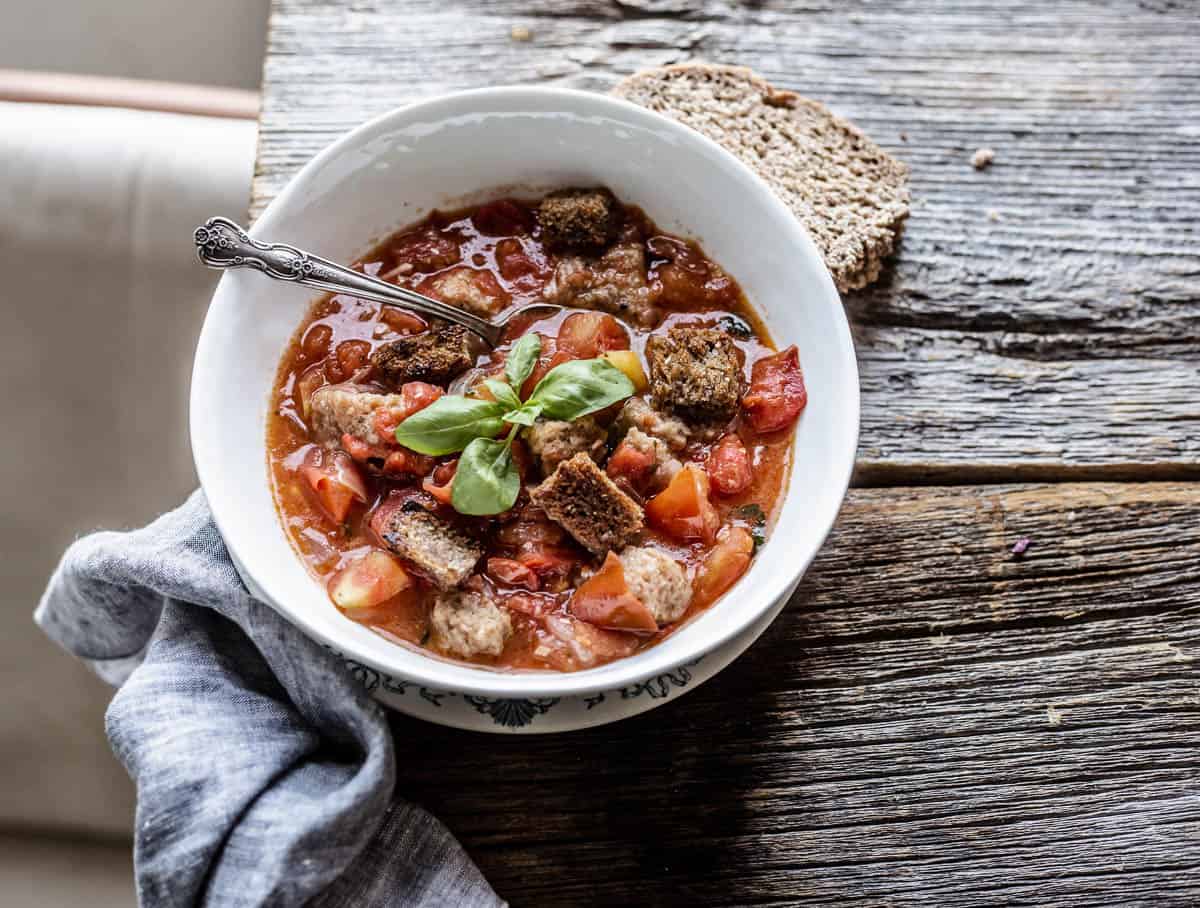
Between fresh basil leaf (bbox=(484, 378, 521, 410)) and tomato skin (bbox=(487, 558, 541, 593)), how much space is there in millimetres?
494

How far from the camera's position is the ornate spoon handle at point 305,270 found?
3.14 meters

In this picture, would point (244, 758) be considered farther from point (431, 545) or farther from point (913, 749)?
point (913, 749)

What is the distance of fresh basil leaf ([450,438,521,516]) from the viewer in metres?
3.10

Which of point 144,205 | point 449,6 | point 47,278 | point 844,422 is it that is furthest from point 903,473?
point 47,278

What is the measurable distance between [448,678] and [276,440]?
1069 mm

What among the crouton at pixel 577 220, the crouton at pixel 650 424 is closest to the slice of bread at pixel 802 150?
the crouton at pixel 577 220

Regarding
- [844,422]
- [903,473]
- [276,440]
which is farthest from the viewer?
[903,473]

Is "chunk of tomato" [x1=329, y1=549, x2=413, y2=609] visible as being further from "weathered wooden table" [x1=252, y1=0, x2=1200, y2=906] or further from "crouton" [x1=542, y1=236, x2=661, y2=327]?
"crouton" [x1=542, y1=236, x2=661, y2=327]

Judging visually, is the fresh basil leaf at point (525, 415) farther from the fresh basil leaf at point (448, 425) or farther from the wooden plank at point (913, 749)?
the wooden plank at point (913, 749)

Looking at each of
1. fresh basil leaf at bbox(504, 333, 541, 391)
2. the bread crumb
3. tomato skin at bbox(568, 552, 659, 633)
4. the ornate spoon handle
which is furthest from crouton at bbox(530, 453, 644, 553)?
the bread crumb

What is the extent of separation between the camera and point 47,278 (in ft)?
17.1

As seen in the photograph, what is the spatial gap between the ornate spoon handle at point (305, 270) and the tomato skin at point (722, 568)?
1031mm

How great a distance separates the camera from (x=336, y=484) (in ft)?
11.0

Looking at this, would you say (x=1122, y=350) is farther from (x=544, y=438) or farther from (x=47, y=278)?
(x=47, y=278)
